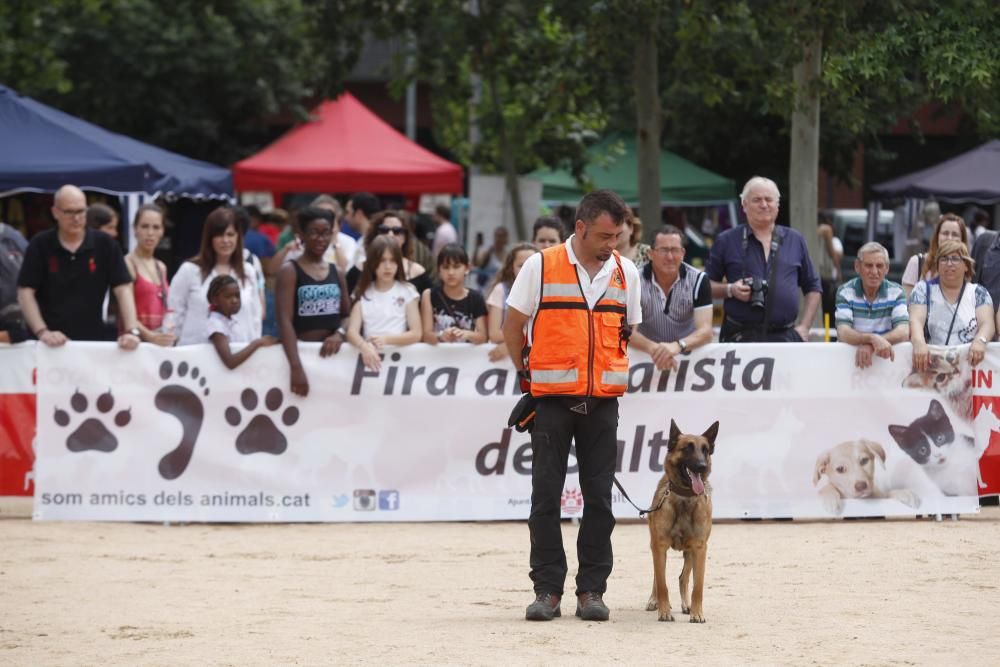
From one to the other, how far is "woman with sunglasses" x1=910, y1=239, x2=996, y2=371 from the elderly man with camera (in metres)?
0.73

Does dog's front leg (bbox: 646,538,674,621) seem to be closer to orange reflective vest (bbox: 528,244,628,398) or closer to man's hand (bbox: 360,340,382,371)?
orange reflective vest (bbox: 528,244,628,398)

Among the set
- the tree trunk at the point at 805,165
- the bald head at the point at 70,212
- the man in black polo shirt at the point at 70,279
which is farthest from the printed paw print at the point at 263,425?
the tree trunk at the point at 805,165

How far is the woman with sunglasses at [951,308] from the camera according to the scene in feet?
38.1

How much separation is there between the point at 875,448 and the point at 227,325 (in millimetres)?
4469

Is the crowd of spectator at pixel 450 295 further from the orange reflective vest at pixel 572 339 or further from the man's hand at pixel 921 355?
the orange reflective vest at pixel 572 339

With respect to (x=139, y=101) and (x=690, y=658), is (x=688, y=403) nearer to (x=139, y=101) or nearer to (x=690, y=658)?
(x=690, y=658)

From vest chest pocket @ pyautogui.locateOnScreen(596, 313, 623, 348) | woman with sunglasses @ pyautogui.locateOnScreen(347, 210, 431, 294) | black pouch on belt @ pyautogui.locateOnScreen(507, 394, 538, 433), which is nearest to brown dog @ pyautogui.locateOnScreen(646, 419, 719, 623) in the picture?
vest chest pocket @ pyautogui.locateOnScreen(596, 313, 623, 348)

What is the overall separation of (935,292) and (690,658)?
5.45 m

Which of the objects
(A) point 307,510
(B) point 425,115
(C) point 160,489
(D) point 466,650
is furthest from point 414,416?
(B) point 425,115

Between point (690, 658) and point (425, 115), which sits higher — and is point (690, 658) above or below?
below

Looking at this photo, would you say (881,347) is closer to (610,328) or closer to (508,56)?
(610,328)

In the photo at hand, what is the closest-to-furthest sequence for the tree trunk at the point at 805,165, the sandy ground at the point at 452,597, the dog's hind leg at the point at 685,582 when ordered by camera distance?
the sandy ground at the point at 452,597 → the dog's hind leg at the point at 685,582 → the tree trunk at the point at 805,165

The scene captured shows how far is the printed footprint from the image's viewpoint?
11.8 m

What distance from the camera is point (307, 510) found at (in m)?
11.9
